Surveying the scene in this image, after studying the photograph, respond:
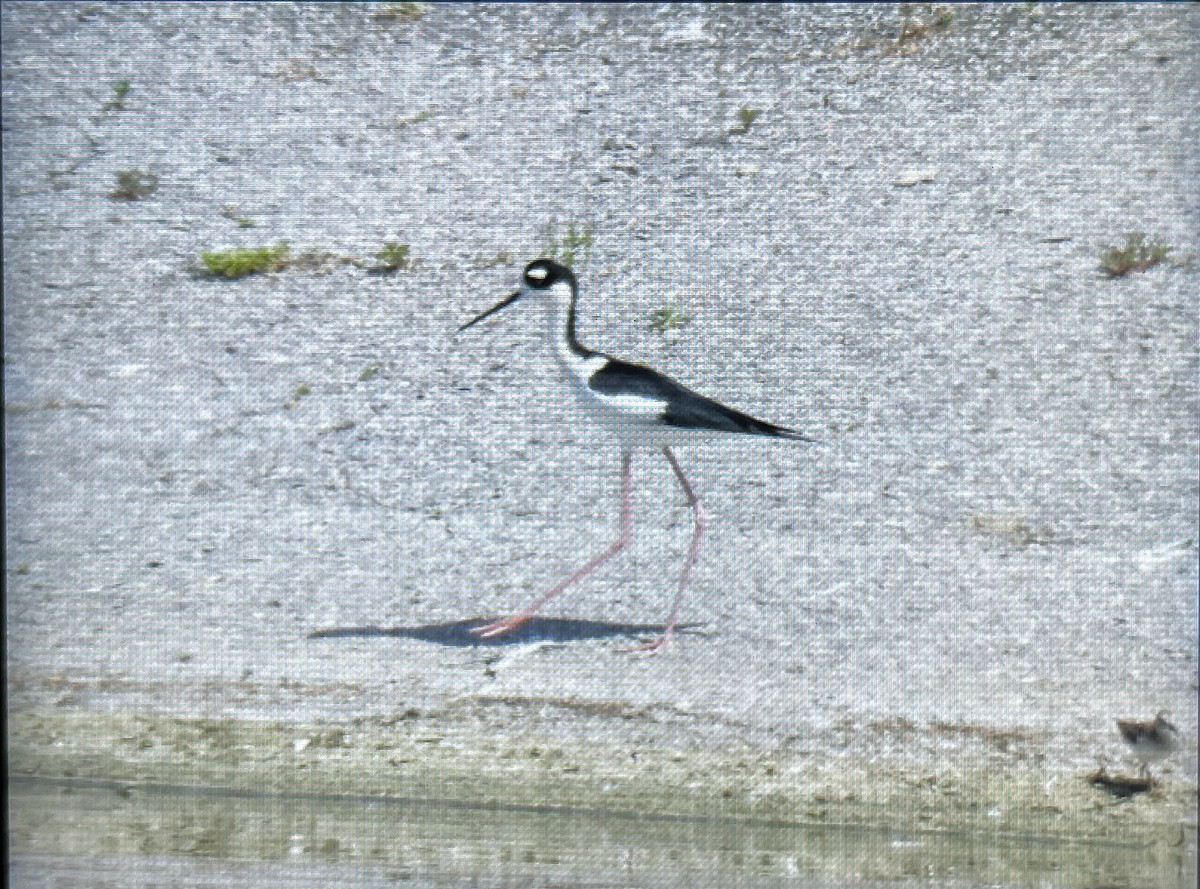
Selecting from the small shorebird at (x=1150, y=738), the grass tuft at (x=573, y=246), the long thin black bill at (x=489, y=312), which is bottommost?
the small shorebird at (x=1150, y=738)

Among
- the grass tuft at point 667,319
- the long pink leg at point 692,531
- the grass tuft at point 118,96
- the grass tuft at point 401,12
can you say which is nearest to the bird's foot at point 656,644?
the long pink leg at point 692,531

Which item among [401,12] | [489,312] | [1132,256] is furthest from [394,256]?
[1132,256]

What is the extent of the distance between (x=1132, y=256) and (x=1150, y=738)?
552 mm

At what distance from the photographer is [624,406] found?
153 centimetres

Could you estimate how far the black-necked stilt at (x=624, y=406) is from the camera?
1.52m

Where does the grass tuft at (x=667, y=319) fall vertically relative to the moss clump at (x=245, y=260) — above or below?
below

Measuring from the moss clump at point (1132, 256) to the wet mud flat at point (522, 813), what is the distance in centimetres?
59

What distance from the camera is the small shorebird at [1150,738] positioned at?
149cm

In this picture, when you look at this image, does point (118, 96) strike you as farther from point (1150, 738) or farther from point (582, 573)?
point (1150, 738)

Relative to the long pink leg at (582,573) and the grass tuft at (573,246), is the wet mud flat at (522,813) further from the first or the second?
the grass tuft at (573,246)

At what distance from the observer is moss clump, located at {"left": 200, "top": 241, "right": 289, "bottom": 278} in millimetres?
1538

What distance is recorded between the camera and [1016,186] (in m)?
1.50

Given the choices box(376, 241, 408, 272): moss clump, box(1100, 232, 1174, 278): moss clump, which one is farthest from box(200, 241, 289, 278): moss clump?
box(1100, 232, 1174, 278): moss clump

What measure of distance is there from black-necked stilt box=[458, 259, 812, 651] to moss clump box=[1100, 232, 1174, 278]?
401 millimetres
